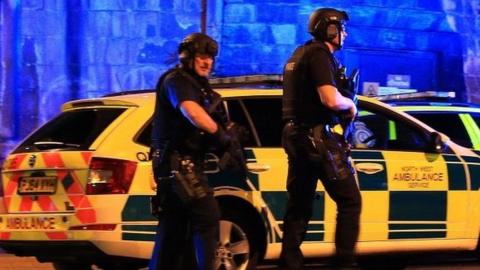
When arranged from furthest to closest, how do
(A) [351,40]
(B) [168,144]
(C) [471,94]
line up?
(C) [471,94] → (A) [351,40] → (B) [168,144]

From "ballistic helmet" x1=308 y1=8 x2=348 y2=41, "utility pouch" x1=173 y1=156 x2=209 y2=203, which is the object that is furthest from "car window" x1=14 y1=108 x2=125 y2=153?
"ballistic helmet" x1=308 y1=8 x2=348 y2=41

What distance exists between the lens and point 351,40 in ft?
39.3

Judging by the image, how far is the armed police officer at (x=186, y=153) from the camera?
4691mm

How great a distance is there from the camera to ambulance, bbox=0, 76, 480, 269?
5.68m

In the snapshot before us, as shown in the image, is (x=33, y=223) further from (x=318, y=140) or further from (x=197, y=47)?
(x=318, y=140)

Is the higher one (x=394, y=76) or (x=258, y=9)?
(x=258, y=9)

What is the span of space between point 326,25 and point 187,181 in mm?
1318

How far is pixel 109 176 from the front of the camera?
5.68 m

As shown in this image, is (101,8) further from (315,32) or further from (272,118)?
(315,32)

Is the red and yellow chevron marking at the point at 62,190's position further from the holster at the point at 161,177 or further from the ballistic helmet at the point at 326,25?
the ballistic helmet at the point at 326,25

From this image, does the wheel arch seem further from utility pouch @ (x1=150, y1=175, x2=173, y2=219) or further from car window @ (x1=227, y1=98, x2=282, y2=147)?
utility pouch @ (x1=150, y1=175, x2=173, y2=219)

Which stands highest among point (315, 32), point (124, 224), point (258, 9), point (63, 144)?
point (258, 9)

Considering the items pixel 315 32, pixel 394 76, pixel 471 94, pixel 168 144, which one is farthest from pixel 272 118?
pixel 471 94

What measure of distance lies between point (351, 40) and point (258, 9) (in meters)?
1.48
